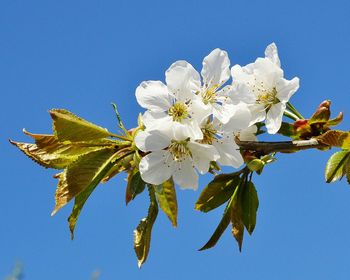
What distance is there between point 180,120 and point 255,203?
0.33 meters

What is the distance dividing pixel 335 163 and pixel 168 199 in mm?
440

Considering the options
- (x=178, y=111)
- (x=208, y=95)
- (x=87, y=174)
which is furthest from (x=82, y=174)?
(x=208, y=95)

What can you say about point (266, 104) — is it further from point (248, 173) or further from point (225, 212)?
point (225, 212)

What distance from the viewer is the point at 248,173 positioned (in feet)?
5.20

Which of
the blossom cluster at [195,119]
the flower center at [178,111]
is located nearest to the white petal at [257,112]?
the blossom cluster at [195,119]

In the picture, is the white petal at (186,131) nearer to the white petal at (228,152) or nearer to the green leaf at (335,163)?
the white petal at (228,152)

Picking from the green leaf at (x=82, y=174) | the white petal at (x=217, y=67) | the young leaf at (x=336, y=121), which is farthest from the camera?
the white petal at (x=217, y=67)

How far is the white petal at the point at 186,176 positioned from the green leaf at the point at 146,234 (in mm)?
90

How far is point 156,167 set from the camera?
4.56 ft

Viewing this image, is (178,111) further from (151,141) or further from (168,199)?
(168,199)

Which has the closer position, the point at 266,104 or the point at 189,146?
the point at 189,146

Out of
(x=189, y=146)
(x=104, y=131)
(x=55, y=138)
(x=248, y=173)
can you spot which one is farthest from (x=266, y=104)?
(x=55, y=138)

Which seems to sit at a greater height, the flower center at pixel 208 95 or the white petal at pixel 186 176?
the flower center at pixel 208 95

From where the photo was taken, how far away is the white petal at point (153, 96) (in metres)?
1.41
